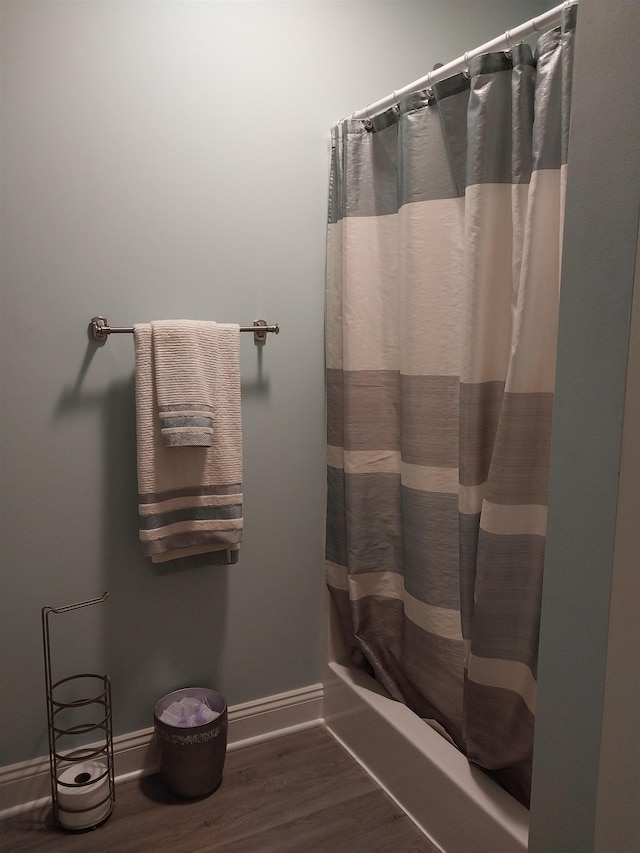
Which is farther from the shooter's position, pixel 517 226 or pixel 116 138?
pixel 116 138

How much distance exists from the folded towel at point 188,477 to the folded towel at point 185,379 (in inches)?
1.2

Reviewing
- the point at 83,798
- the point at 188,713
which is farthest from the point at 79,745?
the point at 188,713

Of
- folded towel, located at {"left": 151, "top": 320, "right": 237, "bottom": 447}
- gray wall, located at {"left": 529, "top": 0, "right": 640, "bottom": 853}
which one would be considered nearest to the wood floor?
gray wall, located at {"left": 529, "top": 0, "right": 640, "bottom": 853}

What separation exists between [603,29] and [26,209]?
1.32 meters

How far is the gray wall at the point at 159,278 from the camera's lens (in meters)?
1.62

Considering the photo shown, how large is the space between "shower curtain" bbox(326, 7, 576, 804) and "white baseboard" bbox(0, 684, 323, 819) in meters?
0.25

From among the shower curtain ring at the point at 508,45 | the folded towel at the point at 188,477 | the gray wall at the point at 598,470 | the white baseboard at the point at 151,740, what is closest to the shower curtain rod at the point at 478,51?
the shower curtain ring at the point at 508,45

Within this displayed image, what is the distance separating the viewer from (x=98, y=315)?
171cm

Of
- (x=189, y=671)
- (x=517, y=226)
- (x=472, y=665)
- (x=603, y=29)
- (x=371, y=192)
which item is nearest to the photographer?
Answer: (x=603, y=29)

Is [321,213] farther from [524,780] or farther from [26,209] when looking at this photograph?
[524,780]

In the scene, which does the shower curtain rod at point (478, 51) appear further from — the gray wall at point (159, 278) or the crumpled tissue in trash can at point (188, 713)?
the crumpled tissue in trash can at point (188, 713)

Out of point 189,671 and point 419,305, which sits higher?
point 419,305

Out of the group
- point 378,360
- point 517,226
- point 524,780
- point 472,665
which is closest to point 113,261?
point 378,360

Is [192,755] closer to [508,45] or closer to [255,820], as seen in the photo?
[255,820]
